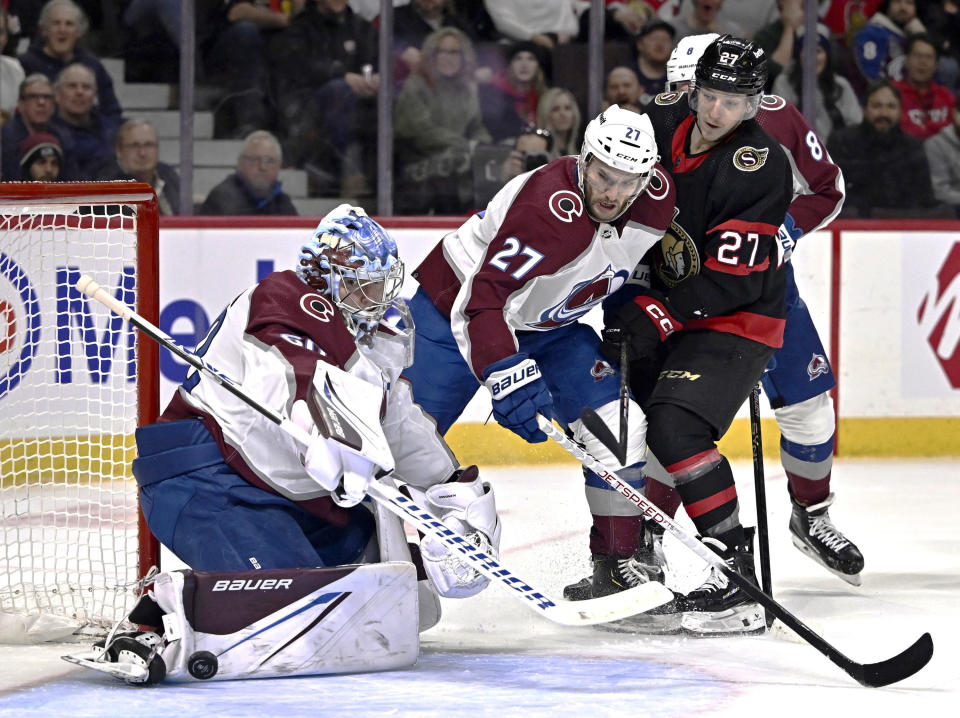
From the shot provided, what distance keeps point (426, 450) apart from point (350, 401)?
355 mm

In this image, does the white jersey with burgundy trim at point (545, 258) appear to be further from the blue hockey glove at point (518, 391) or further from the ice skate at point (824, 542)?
the ice skate at point (824, 542)

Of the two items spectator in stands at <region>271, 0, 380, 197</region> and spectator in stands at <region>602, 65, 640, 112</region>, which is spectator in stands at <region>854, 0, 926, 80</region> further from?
spectator in stands at <region>271, 0, 380, 197</region>

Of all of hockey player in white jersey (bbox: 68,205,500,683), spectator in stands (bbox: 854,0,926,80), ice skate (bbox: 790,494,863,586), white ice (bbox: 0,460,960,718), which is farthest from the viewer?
spectator in stands (bbox: 854,0,926,80)

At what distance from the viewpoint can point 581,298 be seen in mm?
3125

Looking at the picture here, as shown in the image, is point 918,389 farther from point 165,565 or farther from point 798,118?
point 165,565

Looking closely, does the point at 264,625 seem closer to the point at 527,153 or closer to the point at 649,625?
the point at 649,625

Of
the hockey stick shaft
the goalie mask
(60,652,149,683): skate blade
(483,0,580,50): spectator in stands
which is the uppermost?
(483,0,580,50): spectator in stands

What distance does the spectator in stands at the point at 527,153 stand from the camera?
5.72 metres

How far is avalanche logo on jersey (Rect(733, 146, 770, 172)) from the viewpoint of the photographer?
3055 mm

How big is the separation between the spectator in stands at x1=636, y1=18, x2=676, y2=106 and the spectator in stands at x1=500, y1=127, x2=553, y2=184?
412 millimetres

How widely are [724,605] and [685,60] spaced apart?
1240 mm

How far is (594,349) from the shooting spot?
325 centimetres

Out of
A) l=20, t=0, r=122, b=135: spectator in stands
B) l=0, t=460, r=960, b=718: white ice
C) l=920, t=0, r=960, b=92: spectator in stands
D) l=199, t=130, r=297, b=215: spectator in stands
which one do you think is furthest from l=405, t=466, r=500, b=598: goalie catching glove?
l=920, t=0, r=960, b=92: spectator in stands

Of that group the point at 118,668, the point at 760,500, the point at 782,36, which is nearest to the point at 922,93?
the point at 782,36
